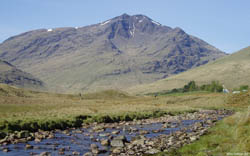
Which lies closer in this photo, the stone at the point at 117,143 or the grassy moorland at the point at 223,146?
the grassy moorland at the point at 223,146

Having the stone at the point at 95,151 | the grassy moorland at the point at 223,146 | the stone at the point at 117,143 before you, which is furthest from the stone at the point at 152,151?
the stone at the point at 117,143

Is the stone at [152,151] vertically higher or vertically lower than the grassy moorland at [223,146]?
lower

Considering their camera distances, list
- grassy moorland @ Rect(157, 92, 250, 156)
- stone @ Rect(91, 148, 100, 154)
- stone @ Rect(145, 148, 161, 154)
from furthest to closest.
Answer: stone @ Rect(91, 148, 100, 154), stone @ Rect(145, 148, 161, 154), grassy moorland @ Rect(157, 92, 250, 156)

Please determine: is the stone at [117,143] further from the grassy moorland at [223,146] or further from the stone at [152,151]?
the grassy moorland at [223,146]

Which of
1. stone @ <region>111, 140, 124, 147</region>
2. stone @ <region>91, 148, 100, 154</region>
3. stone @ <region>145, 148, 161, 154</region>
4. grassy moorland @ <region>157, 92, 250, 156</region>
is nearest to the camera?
grassy moorland @ <region>157, 92, 250, 156</region>

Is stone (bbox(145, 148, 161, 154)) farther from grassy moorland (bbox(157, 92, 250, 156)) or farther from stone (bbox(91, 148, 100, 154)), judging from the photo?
stone (bbox(91, 148, 100, 154))

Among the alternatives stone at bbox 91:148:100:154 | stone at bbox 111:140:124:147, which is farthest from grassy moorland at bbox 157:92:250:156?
stone at bbox 111:140:124:147

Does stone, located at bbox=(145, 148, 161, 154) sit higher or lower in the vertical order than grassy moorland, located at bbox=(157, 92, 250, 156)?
lower

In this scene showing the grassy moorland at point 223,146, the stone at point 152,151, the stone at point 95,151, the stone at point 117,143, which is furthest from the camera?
the stone at point 117,143

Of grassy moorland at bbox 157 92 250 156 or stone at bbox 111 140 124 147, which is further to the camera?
stone at bbox 111 140 124 147

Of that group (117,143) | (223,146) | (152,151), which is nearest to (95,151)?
(117,143)

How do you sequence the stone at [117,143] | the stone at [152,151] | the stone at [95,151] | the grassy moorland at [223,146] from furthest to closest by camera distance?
the stone at [117,143] < the stone at [95,151] < the stone at [152,151] < the grassy moorland at [223,146]

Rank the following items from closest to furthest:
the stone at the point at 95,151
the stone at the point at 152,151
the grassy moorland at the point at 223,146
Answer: the grassy moorland at the point at 223,146
the stone at the point at 152,151
the stone at the point at 95,151

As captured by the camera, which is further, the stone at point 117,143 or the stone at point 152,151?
the stone at point 117,143
